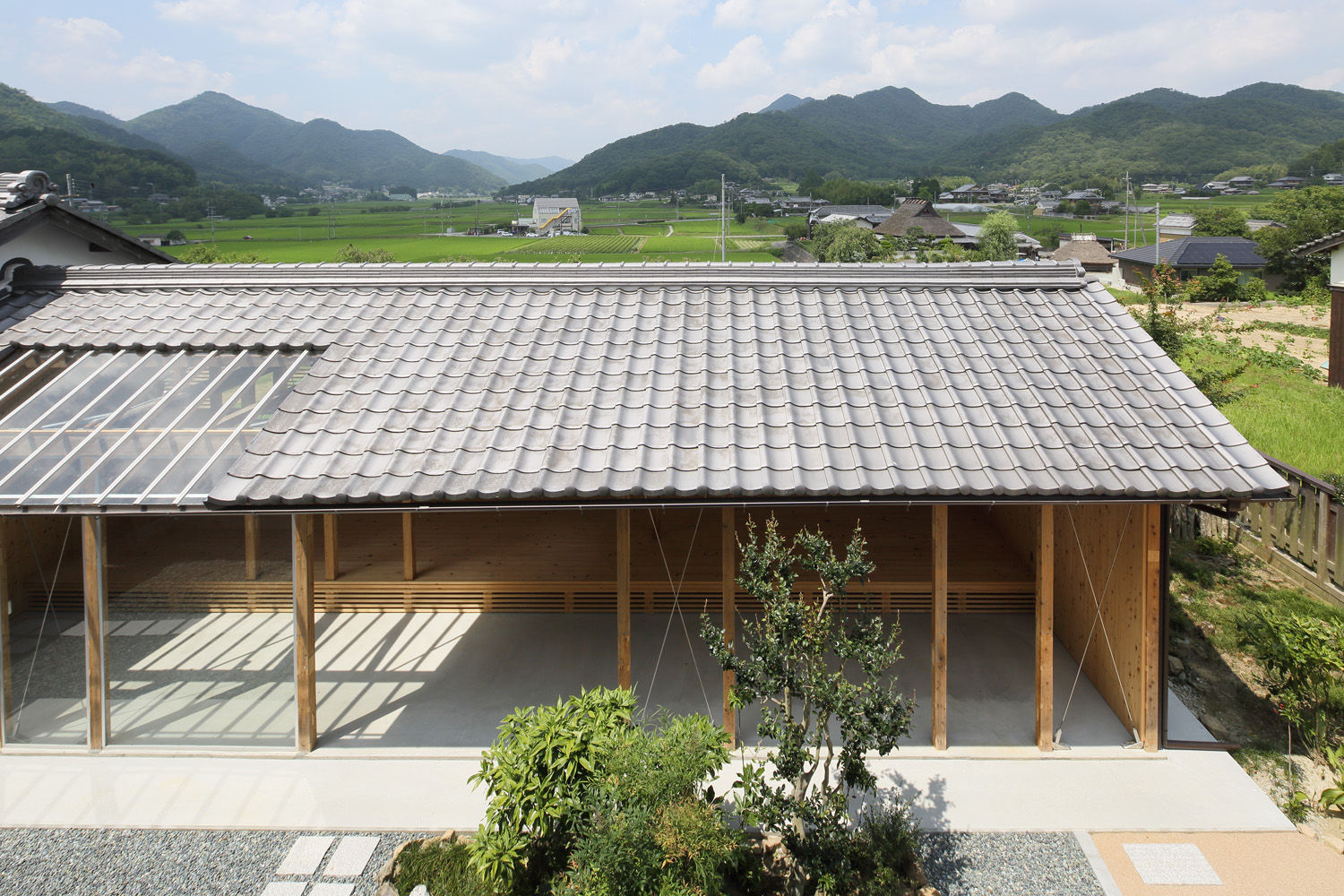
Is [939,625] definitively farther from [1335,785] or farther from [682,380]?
[1335,785]

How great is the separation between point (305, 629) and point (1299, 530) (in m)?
11.1

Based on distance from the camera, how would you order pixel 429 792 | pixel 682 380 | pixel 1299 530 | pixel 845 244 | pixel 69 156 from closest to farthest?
pixel 429 792 < pixel 682 380 < pixel 1299 530 < pixel 69 156 < pixel 845 244

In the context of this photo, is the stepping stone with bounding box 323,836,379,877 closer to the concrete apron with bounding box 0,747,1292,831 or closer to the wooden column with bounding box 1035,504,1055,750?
the concrete apron with bounding box 0,747,1292,831

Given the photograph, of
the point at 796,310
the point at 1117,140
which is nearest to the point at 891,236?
the point at 796,310

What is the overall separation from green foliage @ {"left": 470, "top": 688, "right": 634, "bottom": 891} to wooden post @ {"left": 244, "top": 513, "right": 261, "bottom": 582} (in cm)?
402

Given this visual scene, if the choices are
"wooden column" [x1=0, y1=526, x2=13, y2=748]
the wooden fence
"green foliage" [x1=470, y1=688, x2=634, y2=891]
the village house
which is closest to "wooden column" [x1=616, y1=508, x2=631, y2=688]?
the village house

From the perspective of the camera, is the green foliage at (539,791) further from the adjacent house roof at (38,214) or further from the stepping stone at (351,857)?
the adjacent house roof at (38,214)

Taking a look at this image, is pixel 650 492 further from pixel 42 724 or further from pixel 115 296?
pixel 115 296

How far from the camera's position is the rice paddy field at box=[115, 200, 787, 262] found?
5531cm

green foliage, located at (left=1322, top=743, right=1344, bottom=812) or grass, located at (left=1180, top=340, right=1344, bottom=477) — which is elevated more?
grass, located at (left=1180, top=340, right=1344, bottom=477)

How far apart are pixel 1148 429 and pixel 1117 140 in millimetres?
140001

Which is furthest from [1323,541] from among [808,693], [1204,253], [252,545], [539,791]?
[1204,253]

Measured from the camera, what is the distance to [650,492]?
5.52 metres

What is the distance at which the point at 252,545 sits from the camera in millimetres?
7898
